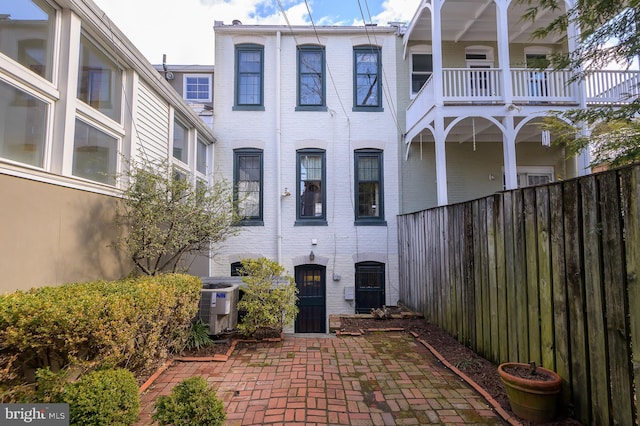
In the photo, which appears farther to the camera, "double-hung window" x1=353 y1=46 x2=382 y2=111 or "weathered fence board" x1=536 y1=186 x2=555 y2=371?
"double-hung window" x1=353 y1=46 x2=382 y2=111

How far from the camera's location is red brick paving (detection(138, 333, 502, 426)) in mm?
3152

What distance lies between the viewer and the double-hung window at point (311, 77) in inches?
361

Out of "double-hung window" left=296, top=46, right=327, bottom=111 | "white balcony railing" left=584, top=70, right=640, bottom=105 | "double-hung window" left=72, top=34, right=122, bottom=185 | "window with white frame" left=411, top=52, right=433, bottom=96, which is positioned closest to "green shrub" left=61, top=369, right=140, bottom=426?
"double-hung window" left=72, top=34, right=122, bottom=185

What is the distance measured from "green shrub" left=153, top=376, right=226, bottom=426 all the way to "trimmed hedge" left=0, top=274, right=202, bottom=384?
0.81 meters

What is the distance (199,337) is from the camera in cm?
500

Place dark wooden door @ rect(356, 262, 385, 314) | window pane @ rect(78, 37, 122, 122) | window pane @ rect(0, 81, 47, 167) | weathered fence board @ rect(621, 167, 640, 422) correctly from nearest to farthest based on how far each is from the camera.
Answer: weathered fence board @ rect(621, 167, 640, 422) → window pane @ rect(0, 81, 47, 167) → window pane @ rect(78, 37, 122, 122) → dark wooden door @ rect(356, 262, 385, 314)

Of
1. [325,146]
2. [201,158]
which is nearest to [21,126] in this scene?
[201,158]

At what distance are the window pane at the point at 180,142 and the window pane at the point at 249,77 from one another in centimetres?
221

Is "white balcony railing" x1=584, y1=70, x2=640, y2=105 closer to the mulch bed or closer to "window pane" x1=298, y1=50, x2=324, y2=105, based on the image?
"window pane" x1=298, y1=50, x2=324, y2=105

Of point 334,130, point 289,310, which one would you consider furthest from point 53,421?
point 334,130

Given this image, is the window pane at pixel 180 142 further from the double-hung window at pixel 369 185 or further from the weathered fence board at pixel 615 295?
the weathered fence board at pixel 615 295

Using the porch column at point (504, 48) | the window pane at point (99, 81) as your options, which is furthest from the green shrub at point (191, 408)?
the porch column at point (504, 48)

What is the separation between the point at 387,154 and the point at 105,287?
7.34 metres

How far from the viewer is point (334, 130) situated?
905 cm
